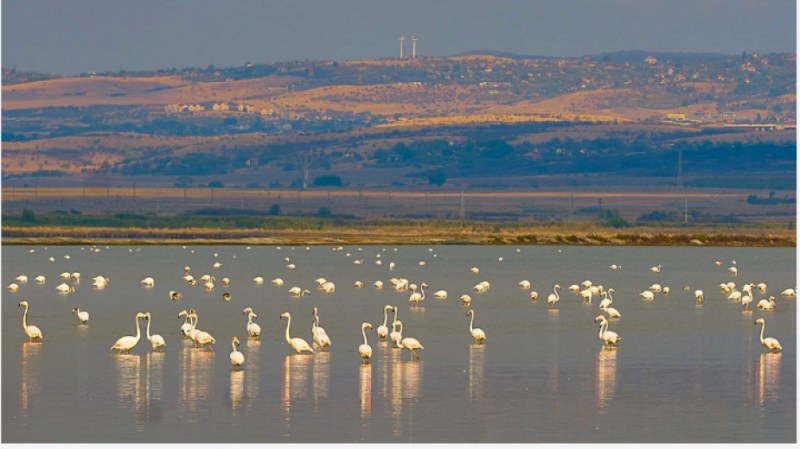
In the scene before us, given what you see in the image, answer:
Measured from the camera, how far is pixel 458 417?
2025 centimetres

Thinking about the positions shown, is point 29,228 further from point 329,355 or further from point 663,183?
point 663,183

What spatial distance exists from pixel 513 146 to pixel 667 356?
563 feet

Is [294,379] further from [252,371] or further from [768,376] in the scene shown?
[768,376]

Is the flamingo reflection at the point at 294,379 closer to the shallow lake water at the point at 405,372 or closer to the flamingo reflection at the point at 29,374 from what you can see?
the shallow lake water at the point at 405,372

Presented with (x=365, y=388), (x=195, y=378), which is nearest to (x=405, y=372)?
(x=365, y=388)

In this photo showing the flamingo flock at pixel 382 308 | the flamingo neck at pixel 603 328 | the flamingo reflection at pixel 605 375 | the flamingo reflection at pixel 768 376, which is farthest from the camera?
the flamingo neck at pixel 603 328

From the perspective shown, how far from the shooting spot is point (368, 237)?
95.2m

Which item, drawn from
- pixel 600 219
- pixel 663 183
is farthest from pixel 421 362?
pixel 663 183

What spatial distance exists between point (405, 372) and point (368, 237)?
232 ft

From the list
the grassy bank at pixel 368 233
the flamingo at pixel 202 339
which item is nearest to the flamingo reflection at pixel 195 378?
the flamingo at pixel 202 339

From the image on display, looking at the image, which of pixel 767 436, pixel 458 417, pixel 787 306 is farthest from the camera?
pixel 787 306

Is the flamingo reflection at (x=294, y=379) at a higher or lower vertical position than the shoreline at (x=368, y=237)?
higher

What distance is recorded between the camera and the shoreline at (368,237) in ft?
292

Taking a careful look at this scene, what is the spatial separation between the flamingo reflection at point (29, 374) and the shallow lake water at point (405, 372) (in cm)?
4
